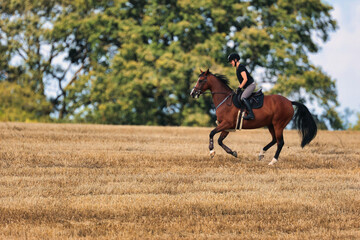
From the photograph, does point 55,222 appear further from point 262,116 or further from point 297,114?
point 297,114

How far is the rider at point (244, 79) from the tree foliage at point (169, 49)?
19.6 m

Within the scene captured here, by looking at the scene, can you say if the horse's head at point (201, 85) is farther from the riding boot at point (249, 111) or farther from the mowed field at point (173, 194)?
the mowed field at point (173, 194)

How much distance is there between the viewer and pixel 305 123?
16188 millimetres

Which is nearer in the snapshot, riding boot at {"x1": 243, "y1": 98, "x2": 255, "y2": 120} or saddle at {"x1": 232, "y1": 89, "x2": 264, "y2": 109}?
riding boot at {"x1": 243, "y1": 98, "x2": 255, "y2": 120}

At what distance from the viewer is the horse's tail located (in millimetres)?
16094

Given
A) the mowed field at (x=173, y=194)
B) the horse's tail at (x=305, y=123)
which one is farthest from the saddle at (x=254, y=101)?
the mowed field at (x=173, y=194)

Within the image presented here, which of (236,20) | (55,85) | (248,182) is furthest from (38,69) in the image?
(248,182)

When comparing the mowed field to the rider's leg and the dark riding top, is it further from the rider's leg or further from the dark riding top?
the dark riding top

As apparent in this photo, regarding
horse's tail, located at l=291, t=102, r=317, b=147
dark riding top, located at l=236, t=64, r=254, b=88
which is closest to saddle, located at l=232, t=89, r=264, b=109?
dark riding top, located at l=236, t=64, r=254, b=88

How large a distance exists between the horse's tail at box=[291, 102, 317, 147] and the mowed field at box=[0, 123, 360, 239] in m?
0.74

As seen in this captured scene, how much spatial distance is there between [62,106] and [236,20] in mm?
17189

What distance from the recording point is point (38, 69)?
1842 inches

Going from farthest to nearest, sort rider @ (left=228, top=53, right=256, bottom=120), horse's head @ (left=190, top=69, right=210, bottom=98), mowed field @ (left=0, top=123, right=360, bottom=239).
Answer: horse's head @ (left=190, top=69, right=210, bottom=98) → rider @ (left=228, top=53, right=256, bottom=120) → mowed field @ (left=0, top=123, right=360, bottom=239)

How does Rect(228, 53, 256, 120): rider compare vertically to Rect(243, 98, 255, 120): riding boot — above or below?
above
